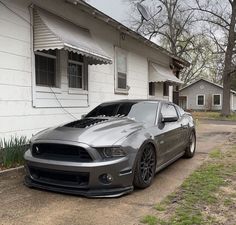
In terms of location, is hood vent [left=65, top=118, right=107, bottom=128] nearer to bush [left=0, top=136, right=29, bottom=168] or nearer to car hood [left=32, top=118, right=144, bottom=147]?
car hood [left=32, top=118, right=144, bottom=147]

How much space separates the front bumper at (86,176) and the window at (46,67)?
3.58m

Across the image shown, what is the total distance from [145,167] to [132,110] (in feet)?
5.18

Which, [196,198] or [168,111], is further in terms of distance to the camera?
[168,111]

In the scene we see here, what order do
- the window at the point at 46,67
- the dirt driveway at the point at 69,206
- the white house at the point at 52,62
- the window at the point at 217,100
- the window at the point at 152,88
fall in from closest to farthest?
the dirt driveway at the point at 69,206 < the white house at the point at 52,62 < the window at the point at 46,67 < the window at the point at 152,88 < the window at the point at 217,100

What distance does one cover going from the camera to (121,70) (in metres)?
13.1

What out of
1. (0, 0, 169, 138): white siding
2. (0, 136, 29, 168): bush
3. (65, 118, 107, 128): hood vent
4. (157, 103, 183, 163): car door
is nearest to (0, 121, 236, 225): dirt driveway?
(0, 136, 29, 168): bush

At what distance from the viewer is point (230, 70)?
3362 cm

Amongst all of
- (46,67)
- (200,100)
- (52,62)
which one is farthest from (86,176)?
(200,100)

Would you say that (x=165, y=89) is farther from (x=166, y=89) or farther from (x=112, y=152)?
(x=112, y=152)

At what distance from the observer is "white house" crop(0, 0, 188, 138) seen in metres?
7.52

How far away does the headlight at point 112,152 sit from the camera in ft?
17.1

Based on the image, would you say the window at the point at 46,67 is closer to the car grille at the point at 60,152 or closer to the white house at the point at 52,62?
the white house at the point at 52,62

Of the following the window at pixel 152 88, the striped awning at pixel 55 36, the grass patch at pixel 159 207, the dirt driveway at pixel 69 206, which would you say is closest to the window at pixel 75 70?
the striped awning at pixel 55 36

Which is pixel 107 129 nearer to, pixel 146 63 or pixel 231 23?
pixel 146 63
